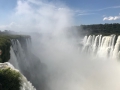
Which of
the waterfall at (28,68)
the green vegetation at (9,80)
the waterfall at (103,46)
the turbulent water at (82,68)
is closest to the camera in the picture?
the green vegetation at (9,80)

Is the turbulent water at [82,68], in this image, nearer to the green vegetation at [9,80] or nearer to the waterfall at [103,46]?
the waterfall at [103,46]

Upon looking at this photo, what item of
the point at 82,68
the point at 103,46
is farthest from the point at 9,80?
the point at 103,46

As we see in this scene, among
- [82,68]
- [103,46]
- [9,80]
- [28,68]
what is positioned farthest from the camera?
[103,46]

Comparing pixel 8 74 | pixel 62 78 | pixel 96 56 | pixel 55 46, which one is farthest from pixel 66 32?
pixel 8 74

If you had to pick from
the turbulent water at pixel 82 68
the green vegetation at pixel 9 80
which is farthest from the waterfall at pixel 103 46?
the green vegetation at pixel 9 80

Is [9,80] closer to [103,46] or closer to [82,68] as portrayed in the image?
[82,68]

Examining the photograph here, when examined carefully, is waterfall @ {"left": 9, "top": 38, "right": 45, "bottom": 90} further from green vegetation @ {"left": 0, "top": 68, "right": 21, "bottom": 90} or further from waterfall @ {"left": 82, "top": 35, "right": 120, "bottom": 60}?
green vegetation @ {"left": 0, "top": 68, "right": 21, "bottom": 90}

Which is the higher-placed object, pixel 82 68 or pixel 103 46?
pixel 103 46
